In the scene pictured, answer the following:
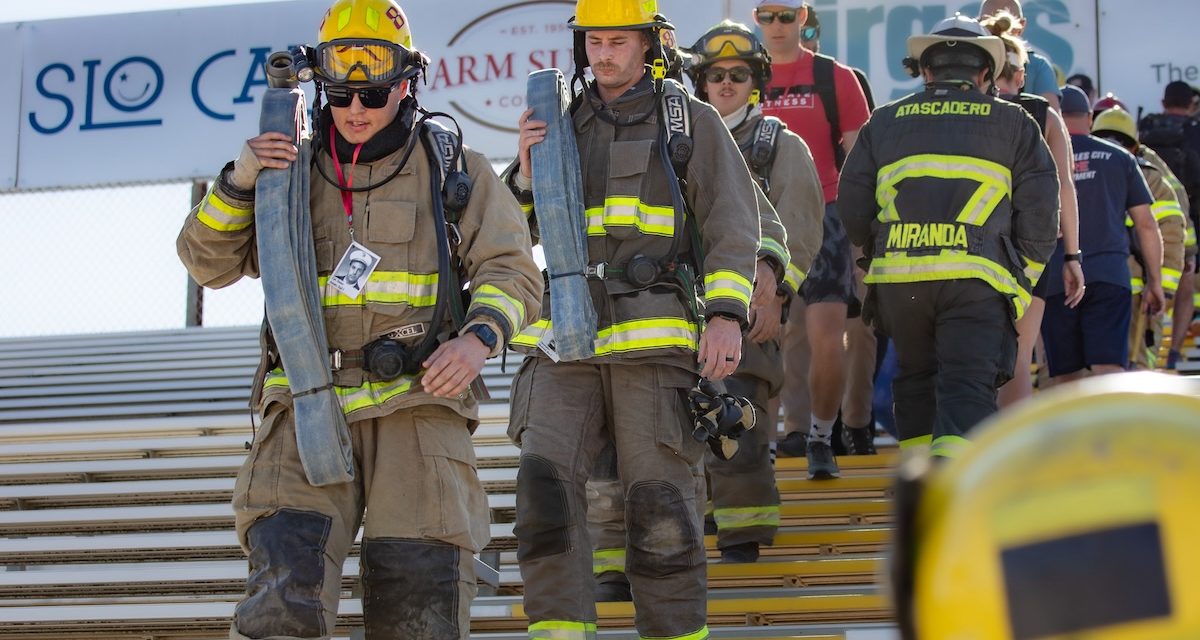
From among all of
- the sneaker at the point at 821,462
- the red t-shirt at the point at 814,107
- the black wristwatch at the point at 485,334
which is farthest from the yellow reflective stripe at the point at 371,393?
the red t-shirt at the point at 814,107

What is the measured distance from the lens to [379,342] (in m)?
4.01

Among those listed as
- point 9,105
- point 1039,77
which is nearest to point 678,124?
point 1039,77

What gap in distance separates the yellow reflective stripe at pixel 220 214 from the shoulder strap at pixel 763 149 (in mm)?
2438

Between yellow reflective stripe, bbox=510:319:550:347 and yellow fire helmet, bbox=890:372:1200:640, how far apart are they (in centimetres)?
366

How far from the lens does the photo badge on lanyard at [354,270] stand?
13.3ft

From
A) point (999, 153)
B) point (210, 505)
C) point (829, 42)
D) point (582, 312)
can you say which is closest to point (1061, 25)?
point (829, 42)

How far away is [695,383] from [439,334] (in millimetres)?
865

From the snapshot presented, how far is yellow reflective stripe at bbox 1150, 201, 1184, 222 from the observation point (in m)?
9.38

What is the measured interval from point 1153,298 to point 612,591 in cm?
408

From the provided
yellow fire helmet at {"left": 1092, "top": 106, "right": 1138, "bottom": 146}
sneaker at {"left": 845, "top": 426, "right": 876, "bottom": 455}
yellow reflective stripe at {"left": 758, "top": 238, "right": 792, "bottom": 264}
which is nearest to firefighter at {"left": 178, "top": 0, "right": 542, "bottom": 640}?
yellow reflective stripe at {"left": 758, "top": 238, "right": 792, "bottom": 264}

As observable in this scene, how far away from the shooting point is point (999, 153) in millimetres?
5543

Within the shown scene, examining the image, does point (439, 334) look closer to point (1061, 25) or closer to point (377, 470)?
point (377, 470)

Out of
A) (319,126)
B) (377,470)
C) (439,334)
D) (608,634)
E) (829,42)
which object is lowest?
(608,634)

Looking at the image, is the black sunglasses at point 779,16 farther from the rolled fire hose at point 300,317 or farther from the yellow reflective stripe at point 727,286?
the rolled fire hose at point 300,317
